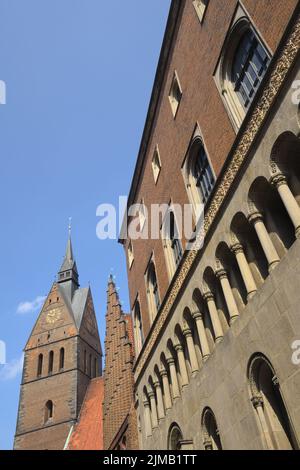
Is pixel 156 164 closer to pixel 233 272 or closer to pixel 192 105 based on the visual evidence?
pixel 192 105

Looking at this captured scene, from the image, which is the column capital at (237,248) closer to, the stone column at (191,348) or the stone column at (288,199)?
the stone column at (288,199)

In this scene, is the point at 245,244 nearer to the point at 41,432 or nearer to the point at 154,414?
the point at 154,414

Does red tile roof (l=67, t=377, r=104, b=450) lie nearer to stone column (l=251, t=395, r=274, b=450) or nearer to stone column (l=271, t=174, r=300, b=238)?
stone column (l=251, t=395, r=274, b=450)

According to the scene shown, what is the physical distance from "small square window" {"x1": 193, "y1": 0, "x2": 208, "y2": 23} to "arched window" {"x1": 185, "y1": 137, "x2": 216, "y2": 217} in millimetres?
3529

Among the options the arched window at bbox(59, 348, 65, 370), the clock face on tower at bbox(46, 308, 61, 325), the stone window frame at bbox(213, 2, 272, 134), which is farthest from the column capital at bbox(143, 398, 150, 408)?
the clock face on tower at bbox(46, 308, 61, 325)

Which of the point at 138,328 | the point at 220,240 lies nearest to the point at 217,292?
the point at 220,240

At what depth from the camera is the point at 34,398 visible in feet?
135

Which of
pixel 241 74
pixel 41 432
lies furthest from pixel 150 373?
pixel 41 432

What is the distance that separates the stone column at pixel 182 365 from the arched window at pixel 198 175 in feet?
13.1

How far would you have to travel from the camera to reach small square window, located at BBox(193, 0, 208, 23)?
11855 millimetres

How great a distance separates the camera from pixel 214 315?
9.83 meters

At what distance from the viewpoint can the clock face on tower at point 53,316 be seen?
4682cm

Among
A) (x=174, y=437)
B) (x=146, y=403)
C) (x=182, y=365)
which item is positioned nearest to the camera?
(x=182, y=365)

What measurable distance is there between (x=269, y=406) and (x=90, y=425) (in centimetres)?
3165
